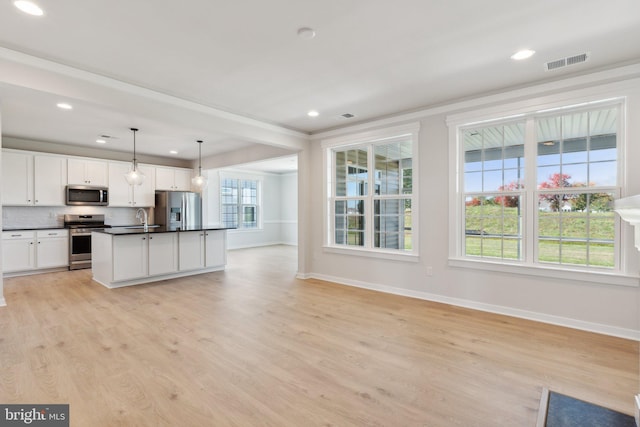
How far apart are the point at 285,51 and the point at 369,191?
2704mm

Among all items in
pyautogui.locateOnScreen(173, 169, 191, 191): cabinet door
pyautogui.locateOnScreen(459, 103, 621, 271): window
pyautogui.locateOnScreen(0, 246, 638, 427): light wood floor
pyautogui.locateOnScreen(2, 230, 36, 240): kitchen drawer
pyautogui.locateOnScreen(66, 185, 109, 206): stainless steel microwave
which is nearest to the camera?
pyautogui.locateOnScreen(0, 246, 638, 427): light wood floor

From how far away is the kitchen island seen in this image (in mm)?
4926

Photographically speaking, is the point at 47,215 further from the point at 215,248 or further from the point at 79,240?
the point at 215,248

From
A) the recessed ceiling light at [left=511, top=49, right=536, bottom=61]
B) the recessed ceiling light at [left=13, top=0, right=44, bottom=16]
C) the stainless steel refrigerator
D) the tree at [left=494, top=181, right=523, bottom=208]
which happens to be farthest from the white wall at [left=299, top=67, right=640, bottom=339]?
the stainless steel refrigerator

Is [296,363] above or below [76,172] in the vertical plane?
below

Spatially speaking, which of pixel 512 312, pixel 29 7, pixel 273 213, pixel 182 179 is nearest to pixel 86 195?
pixel 182 179

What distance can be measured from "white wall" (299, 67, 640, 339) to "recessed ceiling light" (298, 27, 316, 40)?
2.27 meters

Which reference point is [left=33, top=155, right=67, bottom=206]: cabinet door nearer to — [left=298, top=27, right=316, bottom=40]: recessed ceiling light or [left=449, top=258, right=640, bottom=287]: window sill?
[left=298, top=27, right=316, bottom=40]: recessed ceiling light

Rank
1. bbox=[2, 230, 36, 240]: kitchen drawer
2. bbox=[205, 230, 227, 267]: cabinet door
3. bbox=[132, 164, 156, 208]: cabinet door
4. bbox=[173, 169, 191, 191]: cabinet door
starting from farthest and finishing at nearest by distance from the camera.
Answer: bbox=[173, 169, 191, 191]: cabinet door
bbox=[132, 164, 156, 208]: cabinet door
bbox=[205, 230, 227, 267]: cabinet door
bbox=[2, 230, 36, 240]: kitchen drawer

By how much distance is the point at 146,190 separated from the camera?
757 cm

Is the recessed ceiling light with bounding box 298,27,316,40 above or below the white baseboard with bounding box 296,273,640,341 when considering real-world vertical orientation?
above

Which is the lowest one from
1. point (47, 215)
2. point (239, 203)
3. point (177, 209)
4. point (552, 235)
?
point (552, 235)

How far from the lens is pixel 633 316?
2.98 metres

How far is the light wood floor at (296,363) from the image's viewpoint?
75.4 inches
